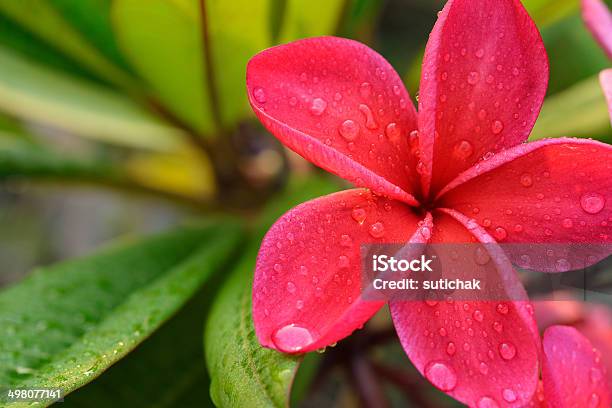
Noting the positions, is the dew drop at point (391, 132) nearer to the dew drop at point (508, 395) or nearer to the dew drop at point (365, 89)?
the dew drop at point (365, 89)

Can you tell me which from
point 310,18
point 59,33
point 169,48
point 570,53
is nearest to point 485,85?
point 310,18

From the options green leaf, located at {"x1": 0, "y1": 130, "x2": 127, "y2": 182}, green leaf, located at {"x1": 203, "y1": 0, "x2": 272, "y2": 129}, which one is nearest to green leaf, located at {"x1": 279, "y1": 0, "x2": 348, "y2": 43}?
green leaf, located at {"x1": 203, "y1": 0, "x2": 272, "y2": 129}

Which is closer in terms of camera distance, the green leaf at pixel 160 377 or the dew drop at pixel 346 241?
the dew drop at pixel 346 241

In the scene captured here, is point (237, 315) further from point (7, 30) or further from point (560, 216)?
point (7, 30)

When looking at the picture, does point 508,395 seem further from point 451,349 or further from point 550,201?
point 550,201

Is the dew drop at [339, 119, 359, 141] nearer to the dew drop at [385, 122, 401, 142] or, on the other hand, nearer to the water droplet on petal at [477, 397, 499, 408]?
the dew drop at [385, 122, 401, 142]

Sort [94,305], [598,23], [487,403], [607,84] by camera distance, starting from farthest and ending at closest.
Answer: [94,305], [598,23], [607,84], [487,403]

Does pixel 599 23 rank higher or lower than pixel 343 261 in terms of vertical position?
higher

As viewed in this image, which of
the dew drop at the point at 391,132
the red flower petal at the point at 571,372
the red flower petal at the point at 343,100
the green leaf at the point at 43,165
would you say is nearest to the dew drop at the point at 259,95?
the red flower petal at the point at 343,100

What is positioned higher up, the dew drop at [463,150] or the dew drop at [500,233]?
the dew drop at [463,150]
